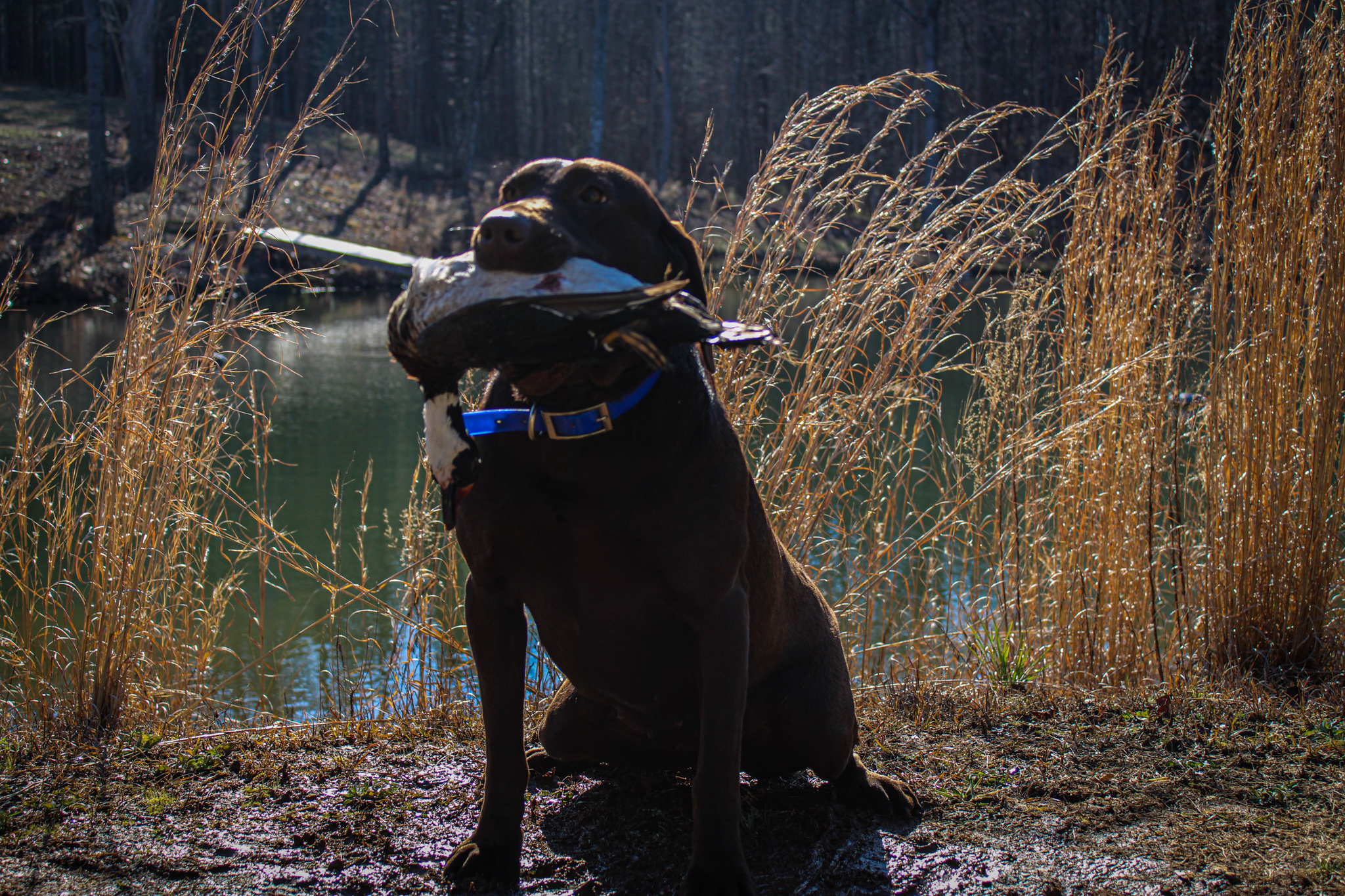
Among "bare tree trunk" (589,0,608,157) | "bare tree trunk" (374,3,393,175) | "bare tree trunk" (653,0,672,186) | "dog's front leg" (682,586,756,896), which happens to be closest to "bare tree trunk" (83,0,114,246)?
"bare tree trunk" (589,0,608,157)

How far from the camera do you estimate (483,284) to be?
4.86 ft

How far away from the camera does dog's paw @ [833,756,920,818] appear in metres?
2.29

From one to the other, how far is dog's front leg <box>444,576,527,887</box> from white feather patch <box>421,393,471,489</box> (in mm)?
334

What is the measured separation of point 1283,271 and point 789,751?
2.50m

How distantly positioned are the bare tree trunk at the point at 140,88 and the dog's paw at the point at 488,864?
2358 cm

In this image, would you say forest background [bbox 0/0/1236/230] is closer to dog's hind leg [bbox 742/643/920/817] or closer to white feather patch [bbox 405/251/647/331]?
dog's hind leg [bbox 742/643/920/817]

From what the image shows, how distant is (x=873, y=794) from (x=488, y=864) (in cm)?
92

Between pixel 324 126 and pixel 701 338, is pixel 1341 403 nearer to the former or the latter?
pixel 701 338

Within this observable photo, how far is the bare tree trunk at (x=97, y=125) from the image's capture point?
17.5 meters

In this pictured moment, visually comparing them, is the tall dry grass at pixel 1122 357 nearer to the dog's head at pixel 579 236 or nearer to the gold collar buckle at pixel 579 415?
the dog's head at pixel 579 236

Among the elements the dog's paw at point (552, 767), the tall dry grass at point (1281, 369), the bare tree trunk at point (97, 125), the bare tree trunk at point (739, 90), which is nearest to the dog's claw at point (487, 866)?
the dog's paw at point (552, 767)

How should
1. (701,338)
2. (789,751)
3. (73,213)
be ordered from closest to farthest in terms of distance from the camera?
(701,338), (789,751), (73,213)

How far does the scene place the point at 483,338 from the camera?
1.46 meters

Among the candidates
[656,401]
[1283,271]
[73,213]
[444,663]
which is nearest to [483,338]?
[656,401]
